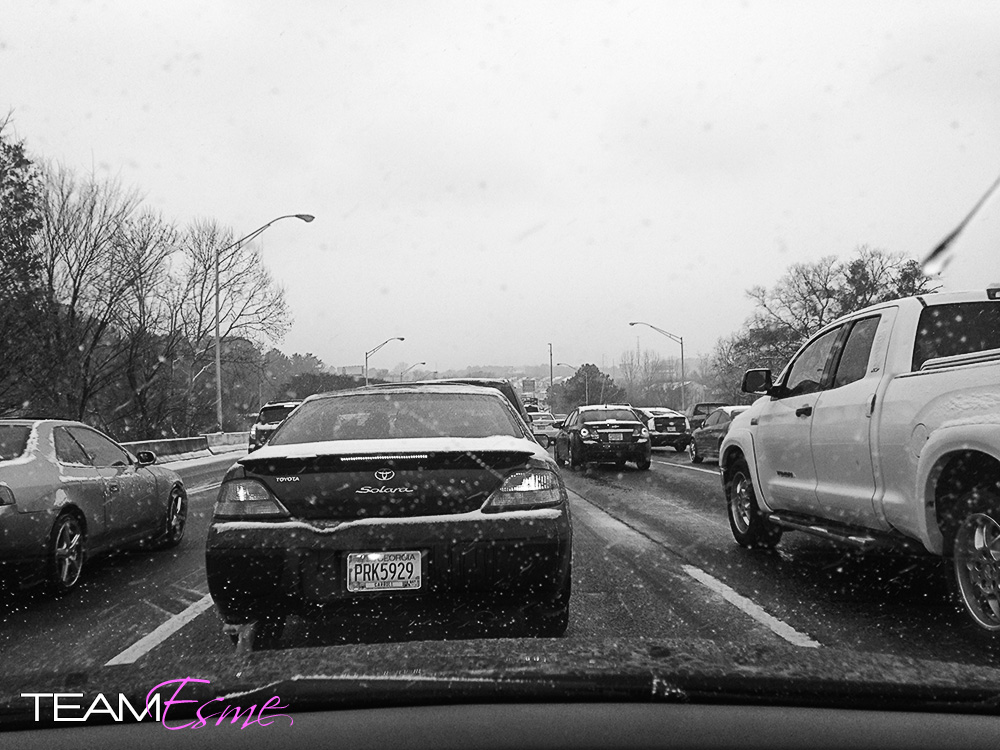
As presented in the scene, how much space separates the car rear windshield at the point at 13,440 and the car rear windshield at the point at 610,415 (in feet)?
46.8

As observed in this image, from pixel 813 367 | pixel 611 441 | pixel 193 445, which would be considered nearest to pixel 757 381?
Answer: pixel 813 367

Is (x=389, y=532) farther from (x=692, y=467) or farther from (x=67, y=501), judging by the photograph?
(x=692, y=467)

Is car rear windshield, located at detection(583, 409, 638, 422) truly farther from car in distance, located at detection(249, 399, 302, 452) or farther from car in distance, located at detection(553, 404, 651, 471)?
Result: car in distance, located at detection(249, 399, 302, 452)

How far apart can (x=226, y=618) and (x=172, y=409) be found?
105 ft

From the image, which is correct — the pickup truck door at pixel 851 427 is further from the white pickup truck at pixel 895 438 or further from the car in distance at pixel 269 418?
the car in distance at pixel 269 418

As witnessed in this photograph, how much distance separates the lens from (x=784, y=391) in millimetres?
6926

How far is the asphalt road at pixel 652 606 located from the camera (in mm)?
4602

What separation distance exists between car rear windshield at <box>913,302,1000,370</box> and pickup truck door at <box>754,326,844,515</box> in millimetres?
940

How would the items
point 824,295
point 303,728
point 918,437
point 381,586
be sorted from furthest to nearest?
point 824,295 → point 918,437 → point 381,586 → point 303,728

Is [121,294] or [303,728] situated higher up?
[121,294]

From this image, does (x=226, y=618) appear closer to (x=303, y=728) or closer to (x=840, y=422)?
(x=303, y=728)

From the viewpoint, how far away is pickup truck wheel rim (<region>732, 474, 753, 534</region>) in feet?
25.5

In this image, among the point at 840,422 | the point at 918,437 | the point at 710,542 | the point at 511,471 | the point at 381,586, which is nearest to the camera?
the point at 381,586

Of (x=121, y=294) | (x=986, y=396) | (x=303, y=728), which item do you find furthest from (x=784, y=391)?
(x=121, y=294)
